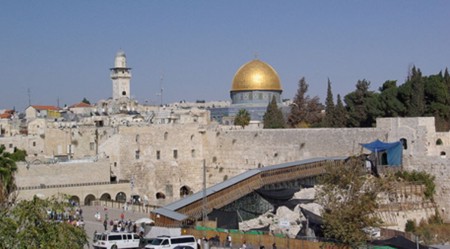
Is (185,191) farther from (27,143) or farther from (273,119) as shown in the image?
(27,143)

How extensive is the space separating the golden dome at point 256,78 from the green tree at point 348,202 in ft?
107

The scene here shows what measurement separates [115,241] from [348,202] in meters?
6.63

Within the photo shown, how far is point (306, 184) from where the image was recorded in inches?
1076

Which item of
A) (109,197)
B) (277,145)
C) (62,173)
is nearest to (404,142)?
(277,145)

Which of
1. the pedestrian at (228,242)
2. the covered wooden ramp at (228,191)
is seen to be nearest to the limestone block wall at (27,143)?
the covered wooden ramp at (228,191)

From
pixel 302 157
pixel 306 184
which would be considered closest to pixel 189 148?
pixel 302 157

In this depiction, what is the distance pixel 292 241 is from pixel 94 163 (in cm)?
1969

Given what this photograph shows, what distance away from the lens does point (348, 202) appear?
18906mm

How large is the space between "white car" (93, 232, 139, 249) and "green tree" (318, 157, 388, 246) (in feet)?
18.0

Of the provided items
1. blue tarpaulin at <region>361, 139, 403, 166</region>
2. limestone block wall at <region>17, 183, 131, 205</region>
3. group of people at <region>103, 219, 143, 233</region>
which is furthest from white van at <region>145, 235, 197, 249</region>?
limestone block wall at <region>17, 183, 131, 205</region>

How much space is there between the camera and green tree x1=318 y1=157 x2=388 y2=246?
60.1 ft

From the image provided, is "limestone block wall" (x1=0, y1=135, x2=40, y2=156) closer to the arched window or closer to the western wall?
the western wall

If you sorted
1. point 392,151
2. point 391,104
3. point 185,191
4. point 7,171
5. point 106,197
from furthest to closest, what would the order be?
point 185,191, point 106,197, point 391,104, point 7,171, point 392,151

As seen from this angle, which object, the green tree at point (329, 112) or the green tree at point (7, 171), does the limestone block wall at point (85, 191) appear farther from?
the green tree at point (329, 112)
